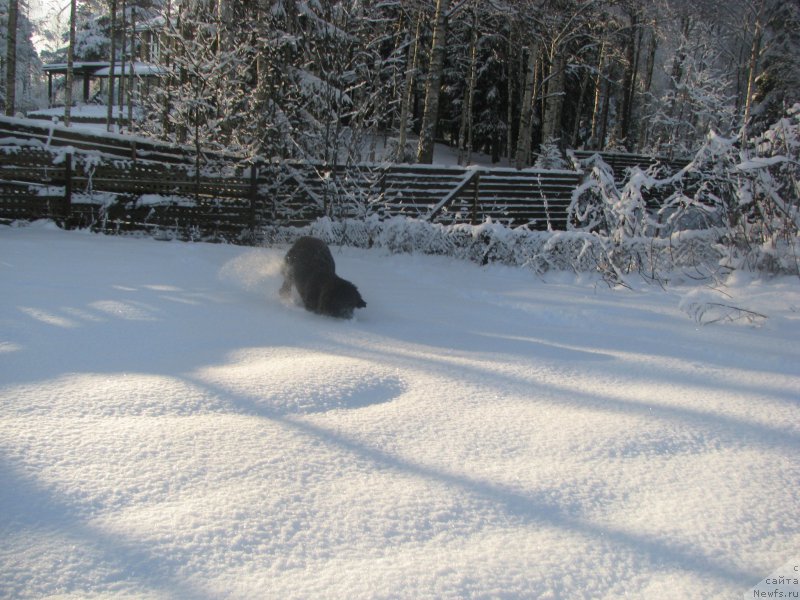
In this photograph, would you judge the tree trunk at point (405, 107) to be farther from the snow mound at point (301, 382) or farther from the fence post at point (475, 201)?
the snow mound at point (301, 382)

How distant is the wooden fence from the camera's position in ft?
31.8

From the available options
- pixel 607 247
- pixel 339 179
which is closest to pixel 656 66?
pixel 339 179

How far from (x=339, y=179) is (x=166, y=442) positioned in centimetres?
903

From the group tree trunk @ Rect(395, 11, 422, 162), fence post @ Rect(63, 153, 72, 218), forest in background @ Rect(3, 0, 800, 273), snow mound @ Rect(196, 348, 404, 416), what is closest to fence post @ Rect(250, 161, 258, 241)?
forest in background @ Rect(3, 0, 800, 273)

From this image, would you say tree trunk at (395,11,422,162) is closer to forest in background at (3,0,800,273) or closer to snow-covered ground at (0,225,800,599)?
forest in background at (3,0,800,273)

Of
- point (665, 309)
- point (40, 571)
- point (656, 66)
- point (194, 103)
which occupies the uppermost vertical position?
point (656, 66)

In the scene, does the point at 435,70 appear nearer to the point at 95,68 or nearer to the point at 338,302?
the point at 338,302

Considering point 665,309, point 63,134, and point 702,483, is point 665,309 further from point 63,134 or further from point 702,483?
point 63,134

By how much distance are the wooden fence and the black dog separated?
476cm

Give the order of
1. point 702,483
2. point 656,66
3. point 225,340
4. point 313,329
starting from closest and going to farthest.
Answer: point 702,483 < point 225,340 < point 313,329 < point 656,66

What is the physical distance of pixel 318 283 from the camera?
5129 mm

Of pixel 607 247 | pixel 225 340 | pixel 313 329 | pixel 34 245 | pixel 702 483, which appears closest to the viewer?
pixel 702 483

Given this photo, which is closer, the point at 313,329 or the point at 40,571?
the point at 40,571

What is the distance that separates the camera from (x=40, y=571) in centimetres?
154
